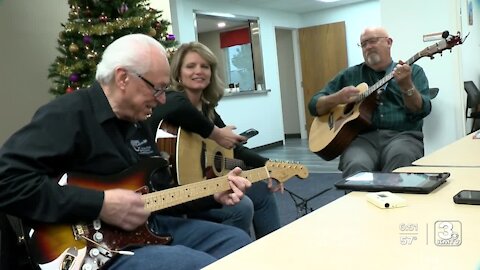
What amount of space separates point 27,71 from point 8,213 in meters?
2.60

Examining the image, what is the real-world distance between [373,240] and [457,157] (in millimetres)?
1027

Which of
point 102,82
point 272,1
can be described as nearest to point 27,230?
point 102,82

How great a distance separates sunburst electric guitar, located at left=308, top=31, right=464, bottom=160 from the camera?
2488 millimetres

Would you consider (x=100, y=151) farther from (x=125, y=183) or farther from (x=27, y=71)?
(x=27, y=71)

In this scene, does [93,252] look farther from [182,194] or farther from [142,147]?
[142,147]

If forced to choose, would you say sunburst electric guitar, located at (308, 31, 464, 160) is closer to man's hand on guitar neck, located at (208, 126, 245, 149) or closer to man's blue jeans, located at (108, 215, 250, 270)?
man's hand on guitar neck, located at (208, 126, 245, 149)

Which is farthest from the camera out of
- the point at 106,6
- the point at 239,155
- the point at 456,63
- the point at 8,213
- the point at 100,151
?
the point at 106,6

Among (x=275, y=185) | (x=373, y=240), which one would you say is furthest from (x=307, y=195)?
(x=373, y=240)

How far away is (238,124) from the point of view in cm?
688

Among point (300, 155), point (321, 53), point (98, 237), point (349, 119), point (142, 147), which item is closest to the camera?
point (98, 237)

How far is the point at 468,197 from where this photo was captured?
1.10 m

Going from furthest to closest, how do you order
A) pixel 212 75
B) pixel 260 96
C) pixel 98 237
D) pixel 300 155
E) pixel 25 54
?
pixel 260 96
pixel 300 155
pixel 25 54
pixel 212 75
pixel 98 237

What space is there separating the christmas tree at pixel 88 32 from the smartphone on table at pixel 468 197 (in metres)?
2.63

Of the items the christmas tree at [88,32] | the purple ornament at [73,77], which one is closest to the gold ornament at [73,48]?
the christmas tree at [88,32]
